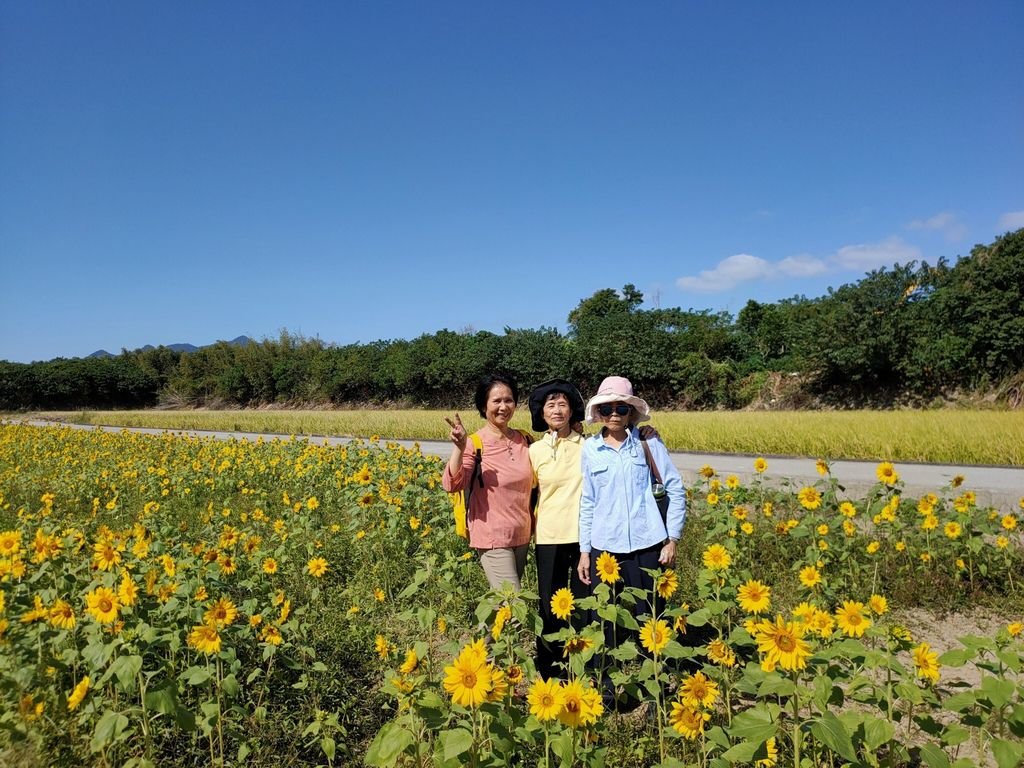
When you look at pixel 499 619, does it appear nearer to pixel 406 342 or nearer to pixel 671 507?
pixel 671 507

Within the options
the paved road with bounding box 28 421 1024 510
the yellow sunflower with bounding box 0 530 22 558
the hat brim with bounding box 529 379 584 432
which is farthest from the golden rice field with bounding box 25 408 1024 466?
the yellow sunflower with bounding box 0 530 22 558

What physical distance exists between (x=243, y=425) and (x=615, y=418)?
22.4m

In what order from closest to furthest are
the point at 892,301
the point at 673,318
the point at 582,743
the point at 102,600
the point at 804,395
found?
the point at 582,743 → the point at 102,600 → the point at 892,301 → the point at 804,395 → the point at 673,318

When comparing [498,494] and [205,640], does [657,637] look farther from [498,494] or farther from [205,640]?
[205,640]

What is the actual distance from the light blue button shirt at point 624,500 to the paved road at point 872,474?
3033 millimetres

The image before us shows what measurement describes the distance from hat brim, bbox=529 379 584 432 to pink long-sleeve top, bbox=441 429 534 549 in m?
0.21

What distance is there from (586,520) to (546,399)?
2.05 ft

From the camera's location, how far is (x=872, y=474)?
746cm

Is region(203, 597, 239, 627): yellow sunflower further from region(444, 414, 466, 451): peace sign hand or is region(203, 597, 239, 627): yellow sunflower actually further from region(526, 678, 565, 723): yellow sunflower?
region(526, 678, 565, 723): yellow sunflower

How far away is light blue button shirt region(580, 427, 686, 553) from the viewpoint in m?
2.79

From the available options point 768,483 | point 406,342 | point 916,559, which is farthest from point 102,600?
point 406,342

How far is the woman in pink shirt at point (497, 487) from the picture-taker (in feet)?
9.53

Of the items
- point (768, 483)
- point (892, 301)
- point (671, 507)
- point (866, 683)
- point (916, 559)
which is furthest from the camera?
point (892, 301)

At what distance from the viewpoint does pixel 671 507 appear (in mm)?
2814
